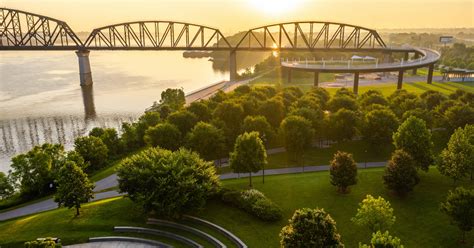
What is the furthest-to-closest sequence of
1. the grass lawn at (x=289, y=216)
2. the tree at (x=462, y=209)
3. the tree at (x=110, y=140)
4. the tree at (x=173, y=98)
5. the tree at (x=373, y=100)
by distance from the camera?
1. the tree at (x=173, y=98)
2. the tree at (x=373, y=100)
3. the tree at (x=110, y=140)
4. the grass lawn at (x=289, y=216)
5. the tree at (x=462, y=209)

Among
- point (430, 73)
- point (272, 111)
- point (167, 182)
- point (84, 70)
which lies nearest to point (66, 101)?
point (84, 70)

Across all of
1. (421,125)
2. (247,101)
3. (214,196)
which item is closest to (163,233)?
(214,196)

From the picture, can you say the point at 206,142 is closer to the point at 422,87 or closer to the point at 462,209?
the point at 462,209

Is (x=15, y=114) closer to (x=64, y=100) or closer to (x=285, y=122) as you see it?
(x=64, y=100)

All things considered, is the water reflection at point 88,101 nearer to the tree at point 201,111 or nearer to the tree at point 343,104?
the tree at point 201,111

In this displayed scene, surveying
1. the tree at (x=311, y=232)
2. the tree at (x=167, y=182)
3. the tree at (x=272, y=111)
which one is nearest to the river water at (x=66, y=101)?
the tree at (x=167, y=182)

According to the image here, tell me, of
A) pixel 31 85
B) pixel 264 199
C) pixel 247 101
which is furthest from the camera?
pixel 31 85

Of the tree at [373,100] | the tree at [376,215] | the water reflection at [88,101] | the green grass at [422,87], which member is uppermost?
the tree at [373,100]
